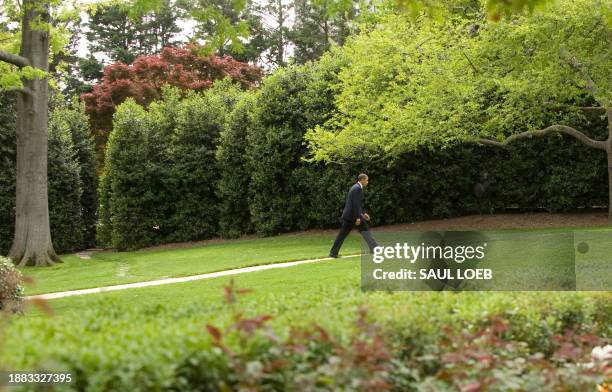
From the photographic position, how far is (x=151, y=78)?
35.7 m

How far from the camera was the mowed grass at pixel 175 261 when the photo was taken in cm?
1435

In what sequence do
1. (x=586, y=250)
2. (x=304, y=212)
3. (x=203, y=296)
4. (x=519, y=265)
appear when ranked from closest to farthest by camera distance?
(x=519, y=265), (x=203, y=296), (x=586, y=250), (x=304, y=212)

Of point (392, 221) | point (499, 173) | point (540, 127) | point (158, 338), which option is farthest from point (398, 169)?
point (158, 338)

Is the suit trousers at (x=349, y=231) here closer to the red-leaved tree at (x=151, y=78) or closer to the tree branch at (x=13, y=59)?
the tree branch at (x=13, y=59)

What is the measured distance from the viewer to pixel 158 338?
3.89 meters

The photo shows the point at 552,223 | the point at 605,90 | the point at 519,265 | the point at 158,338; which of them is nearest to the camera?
the point at 158,338

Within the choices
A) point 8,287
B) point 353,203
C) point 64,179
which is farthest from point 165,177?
point 8,287

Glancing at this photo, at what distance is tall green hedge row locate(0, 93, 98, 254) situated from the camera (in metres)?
23.0

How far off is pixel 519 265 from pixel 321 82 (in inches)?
543

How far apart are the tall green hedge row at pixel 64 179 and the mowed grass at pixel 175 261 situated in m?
2.71

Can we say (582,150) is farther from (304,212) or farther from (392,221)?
(304,212)

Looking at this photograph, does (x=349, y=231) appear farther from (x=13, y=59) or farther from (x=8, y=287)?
(x=13, y=59)

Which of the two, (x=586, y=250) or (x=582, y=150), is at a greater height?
(x=582, y=150)

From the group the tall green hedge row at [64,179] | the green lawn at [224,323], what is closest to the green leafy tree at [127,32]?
the tall green hedge row at [64,179]
